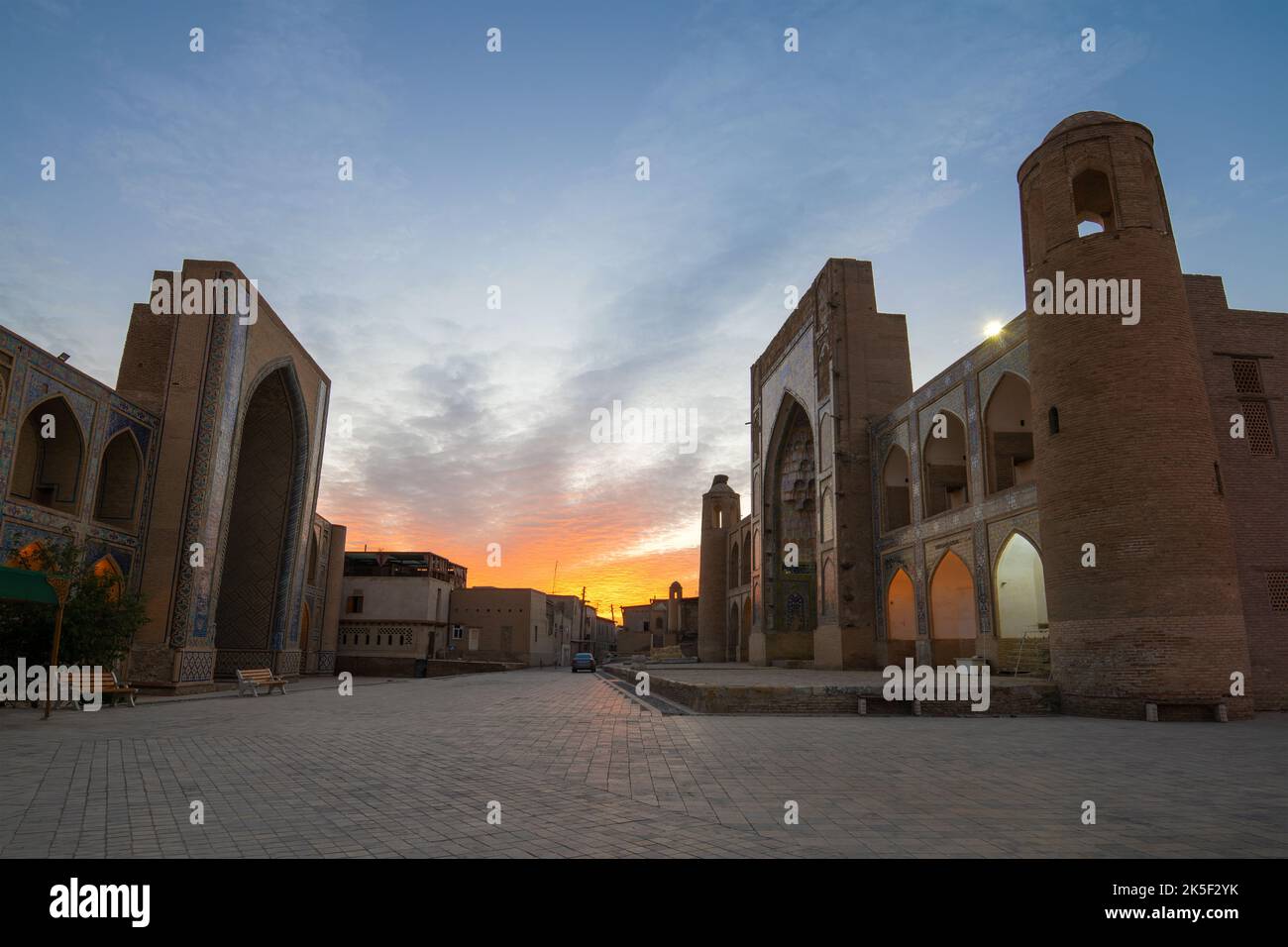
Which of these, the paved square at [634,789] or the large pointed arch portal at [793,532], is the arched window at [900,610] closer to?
the large pointed arch portal at [793,532]

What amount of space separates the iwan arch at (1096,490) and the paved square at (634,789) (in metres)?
2.16

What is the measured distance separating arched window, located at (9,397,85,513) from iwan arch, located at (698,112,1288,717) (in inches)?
763

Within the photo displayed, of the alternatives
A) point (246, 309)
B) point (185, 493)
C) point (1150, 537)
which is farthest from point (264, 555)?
point (1150, 537)

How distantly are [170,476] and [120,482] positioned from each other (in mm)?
1093

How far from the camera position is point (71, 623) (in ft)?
40.9

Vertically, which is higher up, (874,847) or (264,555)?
(264,555)

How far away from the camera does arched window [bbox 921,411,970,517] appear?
68.6ft

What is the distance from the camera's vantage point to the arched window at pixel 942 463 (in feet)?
68.6

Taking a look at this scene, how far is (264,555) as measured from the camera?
23.2m

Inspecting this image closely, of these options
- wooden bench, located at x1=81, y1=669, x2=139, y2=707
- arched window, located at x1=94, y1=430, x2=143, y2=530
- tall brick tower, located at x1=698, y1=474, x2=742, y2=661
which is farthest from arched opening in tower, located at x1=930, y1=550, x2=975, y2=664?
tall brick tower, located at x1=698, y1=474, x2=742, y2=661

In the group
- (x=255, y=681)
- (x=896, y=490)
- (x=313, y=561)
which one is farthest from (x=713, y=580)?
(x=255, y=681)

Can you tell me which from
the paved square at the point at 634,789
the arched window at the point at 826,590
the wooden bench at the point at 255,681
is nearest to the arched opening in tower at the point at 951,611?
the arched window at the point at 826,590
